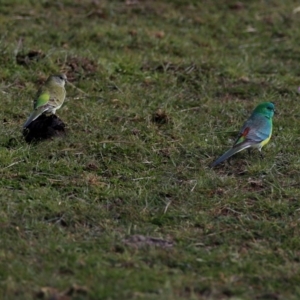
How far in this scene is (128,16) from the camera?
32.5 ft

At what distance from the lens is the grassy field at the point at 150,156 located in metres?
4.70

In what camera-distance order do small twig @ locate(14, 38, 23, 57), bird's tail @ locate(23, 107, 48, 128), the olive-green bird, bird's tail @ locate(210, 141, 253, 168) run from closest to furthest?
Answer: bird's tail @ locate(210, 141, 253, 168) < bird's tail @ locate(23, 107, 48, 128) < the olive-green bird < small twig @ locate(14, 38, 23, 57)

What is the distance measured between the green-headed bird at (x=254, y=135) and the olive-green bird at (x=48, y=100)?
4.81 ft

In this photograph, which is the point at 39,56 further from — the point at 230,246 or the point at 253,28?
the point at 230,246

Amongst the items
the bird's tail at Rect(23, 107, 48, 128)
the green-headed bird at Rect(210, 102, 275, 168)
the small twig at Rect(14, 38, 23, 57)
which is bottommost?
the small twig at Rect(14, 38, 23, 57)

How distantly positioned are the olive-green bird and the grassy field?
8.8 inches

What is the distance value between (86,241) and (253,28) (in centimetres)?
557

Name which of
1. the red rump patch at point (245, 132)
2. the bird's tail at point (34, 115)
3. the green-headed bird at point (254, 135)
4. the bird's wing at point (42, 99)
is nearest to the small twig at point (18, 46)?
the bird's wing at point (42, 99)

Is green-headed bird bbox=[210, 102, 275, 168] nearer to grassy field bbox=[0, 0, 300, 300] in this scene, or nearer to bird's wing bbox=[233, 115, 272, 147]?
bird's wing bbox=[233, 115, 272, 147]

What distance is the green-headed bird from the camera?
248 inches

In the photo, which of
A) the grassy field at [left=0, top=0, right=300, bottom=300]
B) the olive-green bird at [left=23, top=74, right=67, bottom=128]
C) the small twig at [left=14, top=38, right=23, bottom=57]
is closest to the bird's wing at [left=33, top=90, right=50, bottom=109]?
the olive-green bird at [left=23, top=74, right=67, bottom=128]

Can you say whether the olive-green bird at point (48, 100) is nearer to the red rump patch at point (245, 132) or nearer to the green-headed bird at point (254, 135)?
the green-headed bird at point (254, 135)

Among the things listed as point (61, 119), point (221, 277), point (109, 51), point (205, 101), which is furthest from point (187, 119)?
point (221, 277)

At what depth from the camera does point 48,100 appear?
6.82m
